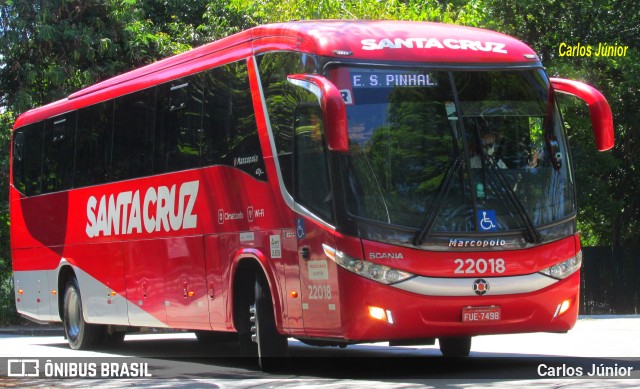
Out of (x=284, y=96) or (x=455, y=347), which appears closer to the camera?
(x=284, y=96)

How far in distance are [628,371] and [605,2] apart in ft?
66.3

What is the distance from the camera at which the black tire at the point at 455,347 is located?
1506 cm

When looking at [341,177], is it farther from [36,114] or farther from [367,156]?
[36,114]

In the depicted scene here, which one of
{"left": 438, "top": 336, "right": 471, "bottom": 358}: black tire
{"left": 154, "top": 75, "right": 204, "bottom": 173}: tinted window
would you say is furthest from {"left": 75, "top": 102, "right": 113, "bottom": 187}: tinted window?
{"left": 438, "top": 336, "right": 471, "bottom": 358}: black tire

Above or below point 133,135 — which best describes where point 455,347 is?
below

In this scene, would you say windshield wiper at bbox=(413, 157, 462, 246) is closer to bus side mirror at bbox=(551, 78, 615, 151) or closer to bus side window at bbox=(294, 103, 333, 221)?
bus side window at bbox=(294, 103, 333, 221)

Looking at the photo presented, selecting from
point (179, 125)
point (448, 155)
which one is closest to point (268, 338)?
point (448, 155)

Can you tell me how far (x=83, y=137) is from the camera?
63.1 ft

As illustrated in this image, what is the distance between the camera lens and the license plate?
11992 millimetres

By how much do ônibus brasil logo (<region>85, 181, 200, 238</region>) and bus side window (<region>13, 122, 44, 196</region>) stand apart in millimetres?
2578

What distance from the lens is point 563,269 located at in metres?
12.5

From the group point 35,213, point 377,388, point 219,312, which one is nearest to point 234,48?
point 219,312

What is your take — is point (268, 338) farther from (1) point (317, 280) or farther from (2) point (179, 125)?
(2) point (179, 125)

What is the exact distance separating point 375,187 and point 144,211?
5561 mm
